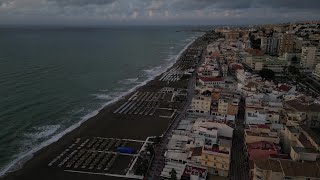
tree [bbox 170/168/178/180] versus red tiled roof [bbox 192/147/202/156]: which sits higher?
red tiled roof [bbox 192/147/202/156]

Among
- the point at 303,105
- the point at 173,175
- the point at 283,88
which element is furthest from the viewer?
the point at 283,88

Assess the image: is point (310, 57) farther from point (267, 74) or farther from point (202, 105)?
point (202, 105)

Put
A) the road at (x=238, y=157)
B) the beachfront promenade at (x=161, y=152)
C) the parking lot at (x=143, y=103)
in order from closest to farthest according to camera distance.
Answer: the road at (x=238, y=157), the beachfront promenade at (x=161, y=152), the parking lot at (x=143, y=103)

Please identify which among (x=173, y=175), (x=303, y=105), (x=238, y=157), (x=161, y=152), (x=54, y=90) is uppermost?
(x=303, y=105)

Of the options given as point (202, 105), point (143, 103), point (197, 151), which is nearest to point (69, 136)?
point (143, 103)

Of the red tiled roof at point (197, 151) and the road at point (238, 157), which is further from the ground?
the red tiled roof at point (197, 151)

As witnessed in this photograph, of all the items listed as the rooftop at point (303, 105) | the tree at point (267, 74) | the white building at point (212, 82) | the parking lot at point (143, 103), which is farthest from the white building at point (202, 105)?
the tree at point (267, 74)

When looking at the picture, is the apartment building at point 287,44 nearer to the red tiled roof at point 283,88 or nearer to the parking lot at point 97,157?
the red tiled roof at point 283,88

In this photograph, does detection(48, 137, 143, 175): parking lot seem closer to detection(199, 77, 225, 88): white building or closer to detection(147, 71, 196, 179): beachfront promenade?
detection(147, 71, 196, 179): beachfront promenade

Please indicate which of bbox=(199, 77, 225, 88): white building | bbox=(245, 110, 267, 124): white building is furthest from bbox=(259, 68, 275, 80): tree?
bbox=(245, 110, 267, 124): white building

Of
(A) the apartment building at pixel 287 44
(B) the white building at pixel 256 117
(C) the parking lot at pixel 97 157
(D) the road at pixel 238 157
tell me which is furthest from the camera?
(A) the apartment building at pixel 287 44
